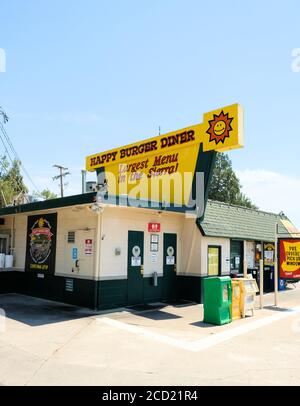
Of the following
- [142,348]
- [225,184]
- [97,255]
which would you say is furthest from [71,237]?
[225,184]

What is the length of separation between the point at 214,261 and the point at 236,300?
3.33m

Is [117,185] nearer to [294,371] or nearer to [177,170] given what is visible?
[177,170]

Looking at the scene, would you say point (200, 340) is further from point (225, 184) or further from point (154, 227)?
point (225, 184)

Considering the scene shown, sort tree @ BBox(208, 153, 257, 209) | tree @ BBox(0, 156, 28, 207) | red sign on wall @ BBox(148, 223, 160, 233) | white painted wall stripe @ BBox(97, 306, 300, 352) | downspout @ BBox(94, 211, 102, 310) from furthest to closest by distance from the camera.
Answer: tree @ BBox(208, 153, 257, 209) → tree @ BBox(0, 156, 28, 207) → red sign on wall @ BBox(148, 223, 160, 233) → downspout @ BBox(94, 211, 102, 310) → white painted wall stripe @ BBox(97, 306, 300, 352)

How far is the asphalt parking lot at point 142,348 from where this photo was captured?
5.80m

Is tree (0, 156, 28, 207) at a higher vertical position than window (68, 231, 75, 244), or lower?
higher

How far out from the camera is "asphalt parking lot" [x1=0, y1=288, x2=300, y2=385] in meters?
5.80

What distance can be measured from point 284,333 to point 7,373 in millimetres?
6418

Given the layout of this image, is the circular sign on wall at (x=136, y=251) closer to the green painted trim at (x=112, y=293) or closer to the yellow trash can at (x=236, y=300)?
the green painted trim at (x=112, y=293)

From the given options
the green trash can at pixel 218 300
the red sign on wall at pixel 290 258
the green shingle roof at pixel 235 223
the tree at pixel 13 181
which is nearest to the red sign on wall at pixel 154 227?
the green shingle roof at pixel 235 223

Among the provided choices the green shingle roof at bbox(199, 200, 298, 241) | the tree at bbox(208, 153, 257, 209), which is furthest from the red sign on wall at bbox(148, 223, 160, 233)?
the tree at bbox(208, 153, 257, 209)

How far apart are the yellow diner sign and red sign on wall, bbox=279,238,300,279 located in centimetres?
401

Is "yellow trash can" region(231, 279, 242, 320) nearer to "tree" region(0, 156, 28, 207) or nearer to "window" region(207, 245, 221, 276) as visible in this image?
"window" region(207, 245, 221, 276)

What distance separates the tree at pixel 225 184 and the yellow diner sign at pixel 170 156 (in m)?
31.7
